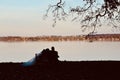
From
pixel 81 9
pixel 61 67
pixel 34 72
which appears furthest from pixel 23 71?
pixel 81 9

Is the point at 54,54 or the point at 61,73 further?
the point at 54,54

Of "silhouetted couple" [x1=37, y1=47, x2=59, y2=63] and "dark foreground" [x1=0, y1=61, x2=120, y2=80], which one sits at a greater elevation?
"silhouetted couple" [x1=37, y1=47, x2=59, y2=63]

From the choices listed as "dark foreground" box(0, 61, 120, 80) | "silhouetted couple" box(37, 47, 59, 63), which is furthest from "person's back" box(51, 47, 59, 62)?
"dark foreground" box(0, 61, 120, 80)

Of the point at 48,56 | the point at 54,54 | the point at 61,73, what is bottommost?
the point at 61,73

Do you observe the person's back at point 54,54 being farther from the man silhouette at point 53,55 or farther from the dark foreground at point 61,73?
the dark foreground at point 61,73

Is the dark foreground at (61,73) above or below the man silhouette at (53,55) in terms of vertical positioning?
below

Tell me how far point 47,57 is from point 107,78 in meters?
5.42

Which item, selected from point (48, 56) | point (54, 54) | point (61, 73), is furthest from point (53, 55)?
point (61, 73)

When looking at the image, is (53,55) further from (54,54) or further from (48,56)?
(48,56)

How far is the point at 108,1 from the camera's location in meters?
24.7

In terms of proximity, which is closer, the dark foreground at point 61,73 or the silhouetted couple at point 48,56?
the dark foreground at point 61,73

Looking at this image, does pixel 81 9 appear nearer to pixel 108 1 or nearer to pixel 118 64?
pixel 108 1

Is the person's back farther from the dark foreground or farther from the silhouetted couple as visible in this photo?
the dark foreground

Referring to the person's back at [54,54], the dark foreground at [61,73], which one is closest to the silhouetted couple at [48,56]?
the person's back at [54,54]
